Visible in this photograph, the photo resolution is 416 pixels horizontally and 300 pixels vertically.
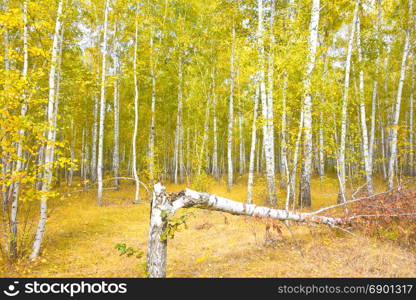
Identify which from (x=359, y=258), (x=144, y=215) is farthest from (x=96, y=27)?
(x=359, y=258)

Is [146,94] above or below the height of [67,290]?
above

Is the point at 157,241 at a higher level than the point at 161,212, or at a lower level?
lower

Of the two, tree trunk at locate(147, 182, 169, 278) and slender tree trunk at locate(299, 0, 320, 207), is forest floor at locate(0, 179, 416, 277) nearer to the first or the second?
tree trunk at locate(147, 182, 169, 278)

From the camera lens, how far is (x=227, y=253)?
5.77 metres

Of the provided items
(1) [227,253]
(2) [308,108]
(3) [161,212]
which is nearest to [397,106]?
(2) [308,108]

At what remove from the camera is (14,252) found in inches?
226

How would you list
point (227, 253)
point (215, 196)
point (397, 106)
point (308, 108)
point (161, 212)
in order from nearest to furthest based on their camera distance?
point (161, 212) < point (215, 196) < point (227, 253) < point (308, 108) < point (397, 106)

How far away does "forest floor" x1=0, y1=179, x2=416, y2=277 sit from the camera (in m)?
4.49

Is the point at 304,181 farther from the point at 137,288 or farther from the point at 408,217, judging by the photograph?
the point at 137,288

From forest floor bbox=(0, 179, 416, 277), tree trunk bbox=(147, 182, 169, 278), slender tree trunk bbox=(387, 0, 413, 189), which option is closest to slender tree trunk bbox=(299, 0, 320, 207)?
forest floor bbox=(0, 179, 416, 277)

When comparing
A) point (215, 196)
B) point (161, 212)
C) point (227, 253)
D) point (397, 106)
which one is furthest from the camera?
point (397, 106)

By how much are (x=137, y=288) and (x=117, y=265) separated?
271cm

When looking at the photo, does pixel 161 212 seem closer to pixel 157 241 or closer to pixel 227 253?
pixel 157 241

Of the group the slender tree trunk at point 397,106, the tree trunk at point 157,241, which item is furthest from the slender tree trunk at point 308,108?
the tree trunk at point 157,241
